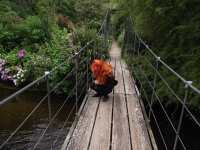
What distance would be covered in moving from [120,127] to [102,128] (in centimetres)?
27

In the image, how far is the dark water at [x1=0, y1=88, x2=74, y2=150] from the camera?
654cm

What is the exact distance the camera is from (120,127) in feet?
13.9

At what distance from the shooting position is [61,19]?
16328mm

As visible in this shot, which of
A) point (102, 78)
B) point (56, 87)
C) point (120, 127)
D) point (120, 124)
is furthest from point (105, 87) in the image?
point (56, 87)

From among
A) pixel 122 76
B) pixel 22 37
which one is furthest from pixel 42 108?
pixel 22 37

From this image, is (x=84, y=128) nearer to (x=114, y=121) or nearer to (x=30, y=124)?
(x=114, y=121)

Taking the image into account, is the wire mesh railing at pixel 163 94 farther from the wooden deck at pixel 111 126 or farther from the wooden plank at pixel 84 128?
the wooden plank at pixel 84 128

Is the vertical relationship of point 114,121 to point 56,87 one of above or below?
below

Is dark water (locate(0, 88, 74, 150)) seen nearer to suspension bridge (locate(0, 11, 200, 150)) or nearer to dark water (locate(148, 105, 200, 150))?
suspension bridge (locate(0, 11, 200, 150))

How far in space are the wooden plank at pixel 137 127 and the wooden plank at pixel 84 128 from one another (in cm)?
58

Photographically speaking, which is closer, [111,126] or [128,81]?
[111,126]

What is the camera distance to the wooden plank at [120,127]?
12.1 ft

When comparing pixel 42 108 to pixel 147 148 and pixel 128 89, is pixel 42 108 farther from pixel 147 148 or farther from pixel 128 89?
pixel 147 148

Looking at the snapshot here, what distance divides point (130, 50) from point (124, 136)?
21.5 ft
